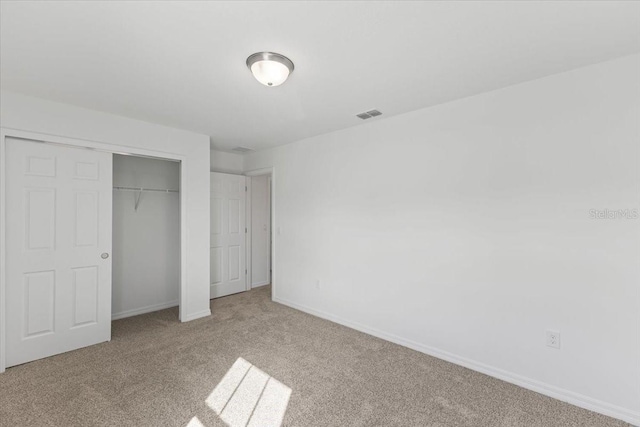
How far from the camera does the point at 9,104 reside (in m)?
2.57

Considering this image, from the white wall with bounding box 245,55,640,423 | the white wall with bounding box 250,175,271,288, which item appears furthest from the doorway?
the white wall with bounding box 245,55,640,423

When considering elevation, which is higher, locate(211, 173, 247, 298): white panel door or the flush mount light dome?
the flush mount light dome

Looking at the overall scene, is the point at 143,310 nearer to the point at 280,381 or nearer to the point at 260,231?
the point at 260,231

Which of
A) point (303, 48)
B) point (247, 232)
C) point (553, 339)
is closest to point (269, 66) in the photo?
point (303, 48)

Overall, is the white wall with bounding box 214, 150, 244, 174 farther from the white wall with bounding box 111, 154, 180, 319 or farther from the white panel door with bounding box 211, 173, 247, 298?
the white wall with bounding box 111, 154, 180, 319

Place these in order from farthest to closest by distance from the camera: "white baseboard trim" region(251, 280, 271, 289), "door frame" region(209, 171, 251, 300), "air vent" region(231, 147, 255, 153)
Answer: "white baseboard trim" region(251, 280, 271, 289) < "door frame" region(209, 171, 251, 300) < "air vent" region(231, 147, 255, 153)

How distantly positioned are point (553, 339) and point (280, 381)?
2.16 m

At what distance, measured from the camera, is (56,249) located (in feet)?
9.38

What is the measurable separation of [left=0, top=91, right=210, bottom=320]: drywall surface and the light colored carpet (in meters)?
0.70

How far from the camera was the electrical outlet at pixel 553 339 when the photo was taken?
7.31ft

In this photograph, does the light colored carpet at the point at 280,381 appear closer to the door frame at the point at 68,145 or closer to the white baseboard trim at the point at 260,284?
the door frame at the point at 68,145

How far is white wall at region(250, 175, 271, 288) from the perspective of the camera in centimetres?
531

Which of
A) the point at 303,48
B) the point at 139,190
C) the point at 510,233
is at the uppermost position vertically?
the point at 303,48

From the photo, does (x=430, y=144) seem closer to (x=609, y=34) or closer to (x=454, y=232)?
(x=454, y=232)
